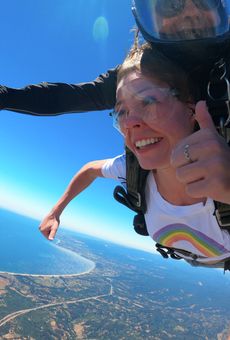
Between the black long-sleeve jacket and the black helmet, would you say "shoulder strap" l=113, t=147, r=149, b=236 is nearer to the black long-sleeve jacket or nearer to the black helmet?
the black long-sleeve jacket

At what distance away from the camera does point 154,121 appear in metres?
1.21

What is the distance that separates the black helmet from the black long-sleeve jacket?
19.6 inches

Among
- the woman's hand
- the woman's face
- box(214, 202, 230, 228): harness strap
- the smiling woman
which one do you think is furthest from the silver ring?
the woman's hand

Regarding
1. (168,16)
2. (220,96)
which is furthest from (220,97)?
(168,16)

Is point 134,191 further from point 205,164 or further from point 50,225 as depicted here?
point 205,164

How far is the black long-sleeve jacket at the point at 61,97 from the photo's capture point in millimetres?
1576

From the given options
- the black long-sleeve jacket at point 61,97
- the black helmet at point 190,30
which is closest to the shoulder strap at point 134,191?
the black long-sleeve jacket at point 61,97

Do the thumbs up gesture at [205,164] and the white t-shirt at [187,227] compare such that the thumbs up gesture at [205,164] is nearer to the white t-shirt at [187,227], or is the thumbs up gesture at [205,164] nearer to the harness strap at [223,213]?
the harness strap at [223,213]

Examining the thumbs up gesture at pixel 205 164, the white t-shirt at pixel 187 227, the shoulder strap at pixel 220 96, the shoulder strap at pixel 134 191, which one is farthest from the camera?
the shoulder strap at pixel 134 191

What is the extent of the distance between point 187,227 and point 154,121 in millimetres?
648

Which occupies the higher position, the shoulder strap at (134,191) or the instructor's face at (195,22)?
the instructor's face at (195,22)

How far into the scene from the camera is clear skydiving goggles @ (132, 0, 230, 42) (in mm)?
1155

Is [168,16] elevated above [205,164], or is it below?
above

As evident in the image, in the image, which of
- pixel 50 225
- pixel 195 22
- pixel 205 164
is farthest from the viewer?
pixel 50 225
